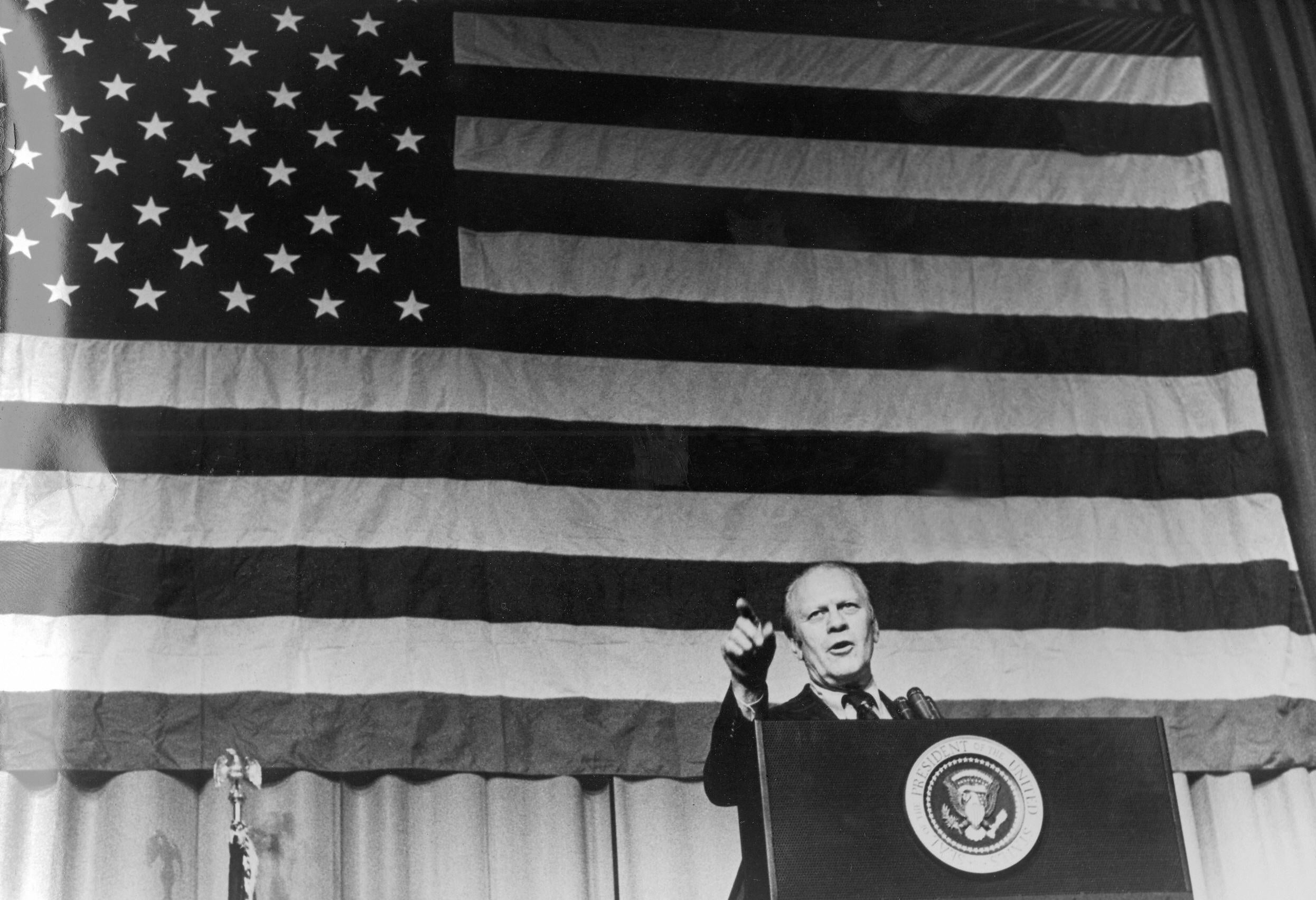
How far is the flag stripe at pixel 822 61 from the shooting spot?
6.34 metres

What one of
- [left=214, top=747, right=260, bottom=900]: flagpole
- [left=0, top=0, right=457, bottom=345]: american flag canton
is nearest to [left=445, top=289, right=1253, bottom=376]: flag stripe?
[left=0, top=0, right=457, bottom=345]: american flag canton

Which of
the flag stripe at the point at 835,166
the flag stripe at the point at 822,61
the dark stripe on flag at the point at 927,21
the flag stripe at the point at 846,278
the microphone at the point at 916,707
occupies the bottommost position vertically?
the microphone at the point at 916,707

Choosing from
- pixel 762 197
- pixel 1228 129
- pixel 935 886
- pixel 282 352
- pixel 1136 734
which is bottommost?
pixel 935 886

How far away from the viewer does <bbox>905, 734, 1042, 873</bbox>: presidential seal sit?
14.5 feet

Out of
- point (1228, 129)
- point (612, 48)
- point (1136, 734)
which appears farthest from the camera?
point (1228, 129)

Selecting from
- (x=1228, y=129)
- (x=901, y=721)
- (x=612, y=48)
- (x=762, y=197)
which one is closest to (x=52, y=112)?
(x=612, y=48)

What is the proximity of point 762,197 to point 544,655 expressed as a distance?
2.04 m

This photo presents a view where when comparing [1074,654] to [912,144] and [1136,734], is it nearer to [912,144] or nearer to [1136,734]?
[1136,734]

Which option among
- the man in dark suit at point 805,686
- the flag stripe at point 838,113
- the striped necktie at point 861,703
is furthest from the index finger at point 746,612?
the flag stripe at point 838,113

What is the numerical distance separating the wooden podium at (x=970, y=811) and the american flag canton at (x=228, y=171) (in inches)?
91.3

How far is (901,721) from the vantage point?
453 cm

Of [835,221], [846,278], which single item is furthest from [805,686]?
[835,221]

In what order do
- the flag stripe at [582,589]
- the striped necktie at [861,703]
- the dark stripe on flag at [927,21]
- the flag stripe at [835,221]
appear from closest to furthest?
the flag stripe at [582,589], the striped necktie at [861,703], the flag stripe at [835,221], the dark stripe on flag at [927,21]

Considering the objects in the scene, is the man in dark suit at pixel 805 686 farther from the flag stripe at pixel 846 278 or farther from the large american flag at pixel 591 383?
the flag stripe at pixel 846 278
